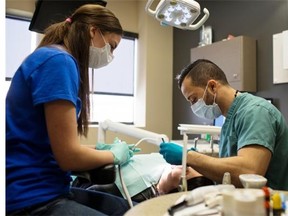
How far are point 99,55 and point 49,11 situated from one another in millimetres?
1307

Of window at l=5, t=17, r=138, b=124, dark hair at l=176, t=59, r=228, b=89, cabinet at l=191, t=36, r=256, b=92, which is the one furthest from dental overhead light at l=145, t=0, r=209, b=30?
window at l=5, t=17, r=138, b=124

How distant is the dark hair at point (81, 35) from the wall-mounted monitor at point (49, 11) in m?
1.20

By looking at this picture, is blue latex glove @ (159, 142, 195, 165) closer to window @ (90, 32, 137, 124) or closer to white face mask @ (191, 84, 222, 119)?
white face mask @ (191, 84, 222, 119)

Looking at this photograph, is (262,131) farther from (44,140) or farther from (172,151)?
(44,140)

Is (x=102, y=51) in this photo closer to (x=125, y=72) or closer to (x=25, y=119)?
(x=25, y=119)

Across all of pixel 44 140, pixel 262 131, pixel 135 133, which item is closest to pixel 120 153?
pixel 44 140

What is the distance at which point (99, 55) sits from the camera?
129 cm

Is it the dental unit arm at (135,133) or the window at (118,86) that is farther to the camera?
the window at (118,86)

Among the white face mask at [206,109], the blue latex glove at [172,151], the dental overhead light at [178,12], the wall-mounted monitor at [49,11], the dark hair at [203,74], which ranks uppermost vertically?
the wall-mounted monitor at [49,11]

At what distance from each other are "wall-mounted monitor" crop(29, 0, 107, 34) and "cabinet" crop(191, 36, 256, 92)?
1.51 m

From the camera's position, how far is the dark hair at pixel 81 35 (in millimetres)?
1128

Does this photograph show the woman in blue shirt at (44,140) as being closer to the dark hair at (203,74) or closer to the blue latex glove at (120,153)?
the blue latex glove at (120,153)

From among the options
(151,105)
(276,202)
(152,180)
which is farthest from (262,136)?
(151,105)

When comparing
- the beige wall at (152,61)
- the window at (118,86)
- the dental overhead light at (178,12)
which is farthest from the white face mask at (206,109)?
the beige wall at (152,61)
